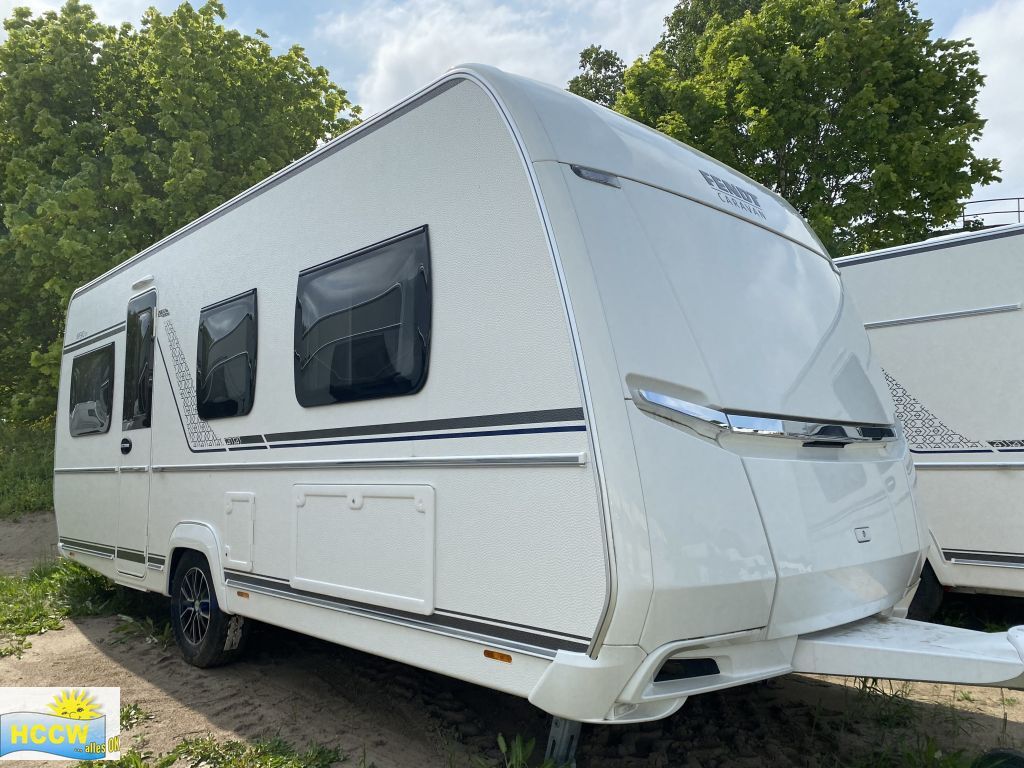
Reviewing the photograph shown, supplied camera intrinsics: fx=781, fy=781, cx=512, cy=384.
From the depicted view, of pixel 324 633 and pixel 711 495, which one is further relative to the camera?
pixel 324 633

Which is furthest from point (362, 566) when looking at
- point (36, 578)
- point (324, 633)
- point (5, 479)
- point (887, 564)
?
point (5, 479)

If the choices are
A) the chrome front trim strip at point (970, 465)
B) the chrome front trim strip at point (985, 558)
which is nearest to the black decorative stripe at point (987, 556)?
the chrome front trim strip at point (985, 558)

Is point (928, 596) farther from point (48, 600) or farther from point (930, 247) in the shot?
point (48, 600)

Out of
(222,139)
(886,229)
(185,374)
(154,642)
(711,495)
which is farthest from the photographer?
(222,139)

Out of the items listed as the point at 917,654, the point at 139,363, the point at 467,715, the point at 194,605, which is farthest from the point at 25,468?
the point at 917,654

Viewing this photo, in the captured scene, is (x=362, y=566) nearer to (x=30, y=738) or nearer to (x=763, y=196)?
(x=30, y=738)

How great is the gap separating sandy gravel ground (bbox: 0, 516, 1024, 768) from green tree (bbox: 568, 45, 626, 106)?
16.5 metres

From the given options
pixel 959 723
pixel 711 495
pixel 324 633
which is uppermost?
pixel 711 495

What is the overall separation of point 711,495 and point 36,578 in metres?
7.78

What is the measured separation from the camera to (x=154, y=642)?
5648 millimetres

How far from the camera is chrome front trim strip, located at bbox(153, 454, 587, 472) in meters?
2.66

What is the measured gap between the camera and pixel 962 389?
17.5ft

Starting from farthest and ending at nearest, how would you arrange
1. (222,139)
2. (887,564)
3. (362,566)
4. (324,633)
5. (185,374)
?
(222,139) → (185,374) → (324,633) → (362,566) → (887,564)

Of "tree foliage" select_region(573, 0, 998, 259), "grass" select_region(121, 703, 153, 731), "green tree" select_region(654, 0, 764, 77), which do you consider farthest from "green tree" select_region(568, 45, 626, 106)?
"grass" select_region(121, 703, 153, 731)
